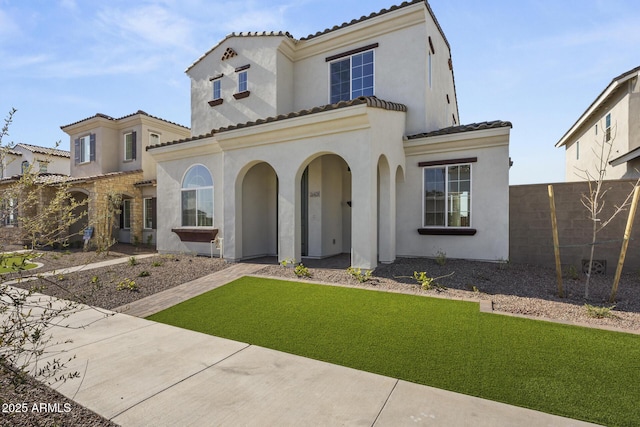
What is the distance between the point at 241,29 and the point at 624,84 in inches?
678

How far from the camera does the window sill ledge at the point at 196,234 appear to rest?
12.1 meters

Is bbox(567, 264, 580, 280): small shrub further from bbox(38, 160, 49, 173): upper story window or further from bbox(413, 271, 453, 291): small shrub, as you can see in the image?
bbox(38, 160, 49, 173): upper story window

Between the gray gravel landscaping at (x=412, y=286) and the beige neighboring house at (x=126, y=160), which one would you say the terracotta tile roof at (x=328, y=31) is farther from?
the gray gravel landscaping at (x=412, y=286)

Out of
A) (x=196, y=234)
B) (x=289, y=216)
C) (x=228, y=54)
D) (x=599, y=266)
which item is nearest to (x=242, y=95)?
(x=228, y=54)

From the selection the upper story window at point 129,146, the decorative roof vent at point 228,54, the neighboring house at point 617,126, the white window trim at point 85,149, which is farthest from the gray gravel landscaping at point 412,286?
the white window trim at point 85,149

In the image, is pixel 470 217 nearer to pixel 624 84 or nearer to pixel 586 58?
pixel 586 58

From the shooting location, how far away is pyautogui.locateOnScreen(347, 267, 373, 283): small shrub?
26.9 feet

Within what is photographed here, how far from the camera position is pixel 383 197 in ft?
32.2

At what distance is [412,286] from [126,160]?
20479mm

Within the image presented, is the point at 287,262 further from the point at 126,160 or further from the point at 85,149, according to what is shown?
the point at 85,149

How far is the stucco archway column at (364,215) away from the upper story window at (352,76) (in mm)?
4920

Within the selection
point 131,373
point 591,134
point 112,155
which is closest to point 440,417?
point 131,373

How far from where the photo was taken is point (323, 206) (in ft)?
38.8

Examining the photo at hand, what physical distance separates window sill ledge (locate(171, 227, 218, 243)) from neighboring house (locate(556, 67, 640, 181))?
43.1ft
